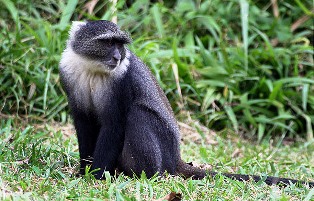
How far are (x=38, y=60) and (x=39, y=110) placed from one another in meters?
0.63

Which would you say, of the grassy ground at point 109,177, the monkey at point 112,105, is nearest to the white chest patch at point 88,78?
the monkey at point 112,105

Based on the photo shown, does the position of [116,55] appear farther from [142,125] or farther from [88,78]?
[142,125]

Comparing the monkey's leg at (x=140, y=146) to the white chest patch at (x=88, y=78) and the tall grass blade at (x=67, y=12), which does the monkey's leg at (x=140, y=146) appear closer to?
the white chest patch at (x=88, y=78)

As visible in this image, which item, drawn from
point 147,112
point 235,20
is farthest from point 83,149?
point 235,20

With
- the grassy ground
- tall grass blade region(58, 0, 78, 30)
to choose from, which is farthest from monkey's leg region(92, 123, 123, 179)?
tall grass blade region(58, 0, 78, 30)

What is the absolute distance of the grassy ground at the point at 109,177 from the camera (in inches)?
153

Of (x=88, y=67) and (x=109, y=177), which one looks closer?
(x=109, y=177)

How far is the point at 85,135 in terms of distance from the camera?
4840mm

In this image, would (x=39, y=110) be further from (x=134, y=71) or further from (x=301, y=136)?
(x=301, y=136)

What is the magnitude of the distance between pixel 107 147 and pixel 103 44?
2.41 ft

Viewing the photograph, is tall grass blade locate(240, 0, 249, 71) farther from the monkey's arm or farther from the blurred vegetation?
the monkey's arm

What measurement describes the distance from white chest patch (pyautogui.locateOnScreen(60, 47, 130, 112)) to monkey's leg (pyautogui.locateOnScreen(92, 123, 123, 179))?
17 centimetres

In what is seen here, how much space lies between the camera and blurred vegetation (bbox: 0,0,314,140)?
6891 millimetres

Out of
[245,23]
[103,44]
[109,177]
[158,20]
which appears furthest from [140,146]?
[245,23]
